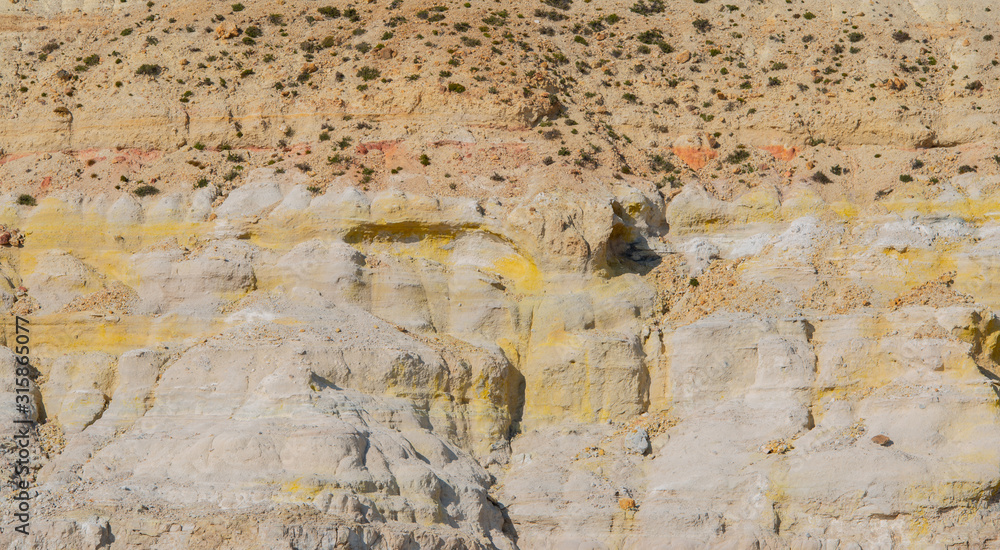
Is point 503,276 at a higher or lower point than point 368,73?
lower

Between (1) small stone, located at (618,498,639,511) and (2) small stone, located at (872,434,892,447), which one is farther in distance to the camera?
(1) small stone, located at (618,498,639,511)

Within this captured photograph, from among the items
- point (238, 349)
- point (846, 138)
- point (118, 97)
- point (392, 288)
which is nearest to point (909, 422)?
point (846, 138)

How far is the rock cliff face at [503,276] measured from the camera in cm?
2616

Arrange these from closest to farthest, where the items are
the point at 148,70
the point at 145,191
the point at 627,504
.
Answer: the point at 627,504 < the point at 145,191 < the point at 148,70

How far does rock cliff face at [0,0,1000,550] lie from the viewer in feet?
85.8

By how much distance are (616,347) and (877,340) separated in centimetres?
711

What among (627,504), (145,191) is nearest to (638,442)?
(627,504)

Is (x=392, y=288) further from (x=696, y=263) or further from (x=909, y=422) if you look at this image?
(x=909, y=422)

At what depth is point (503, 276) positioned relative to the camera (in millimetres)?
32094

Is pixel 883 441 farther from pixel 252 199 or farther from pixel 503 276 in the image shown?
pixel 252 199

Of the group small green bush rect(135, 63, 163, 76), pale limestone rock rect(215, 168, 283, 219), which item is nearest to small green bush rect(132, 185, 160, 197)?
pale limestone rock rect(215, 168, 283, 219)

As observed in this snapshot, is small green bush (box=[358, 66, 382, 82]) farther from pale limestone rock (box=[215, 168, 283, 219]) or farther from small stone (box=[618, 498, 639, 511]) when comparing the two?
small stone (box=[618, 498, 639, 511])

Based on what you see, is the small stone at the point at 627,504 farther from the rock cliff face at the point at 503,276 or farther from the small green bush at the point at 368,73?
the small green bush at the point at 368,73

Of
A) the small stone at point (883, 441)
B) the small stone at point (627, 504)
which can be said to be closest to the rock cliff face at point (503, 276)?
the small stone at point (627, 504)
